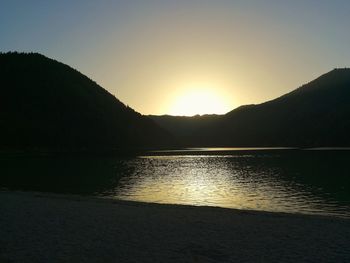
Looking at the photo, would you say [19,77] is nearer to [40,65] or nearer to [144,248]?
[40,65]

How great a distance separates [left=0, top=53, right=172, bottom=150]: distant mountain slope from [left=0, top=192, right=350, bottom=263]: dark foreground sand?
13112 centimetres

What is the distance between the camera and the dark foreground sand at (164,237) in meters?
12.6

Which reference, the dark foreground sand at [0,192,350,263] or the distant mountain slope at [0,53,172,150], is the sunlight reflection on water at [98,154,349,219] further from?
the distant mountain slope at [0,53,172,150]

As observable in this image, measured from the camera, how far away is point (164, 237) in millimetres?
15461

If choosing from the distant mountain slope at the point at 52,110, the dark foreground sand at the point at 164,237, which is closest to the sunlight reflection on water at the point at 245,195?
the dark foreground sand at the point at 164,237

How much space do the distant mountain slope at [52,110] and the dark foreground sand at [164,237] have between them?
131m

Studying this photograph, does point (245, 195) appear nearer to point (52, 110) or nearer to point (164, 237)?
point (164, 237)

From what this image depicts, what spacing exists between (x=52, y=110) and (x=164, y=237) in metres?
158

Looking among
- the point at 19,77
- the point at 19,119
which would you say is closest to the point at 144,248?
the point at 19,119

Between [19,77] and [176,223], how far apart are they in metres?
172

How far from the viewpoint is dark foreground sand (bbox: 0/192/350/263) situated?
12578 millimetres

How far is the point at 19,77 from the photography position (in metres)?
177

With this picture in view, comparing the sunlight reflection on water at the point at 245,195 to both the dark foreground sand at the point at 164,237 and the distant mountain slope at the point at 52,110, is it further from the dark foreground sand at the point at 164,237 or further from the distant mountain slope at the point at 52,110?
the distant mountain slope at the point at 52,110

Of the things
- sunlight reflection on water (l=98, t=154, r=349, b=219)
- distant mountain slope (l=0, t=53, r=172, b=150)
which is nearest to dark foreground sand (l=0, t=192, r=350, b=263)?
sunlight reflection on water (l=98, t=154, r=349, b=219)
